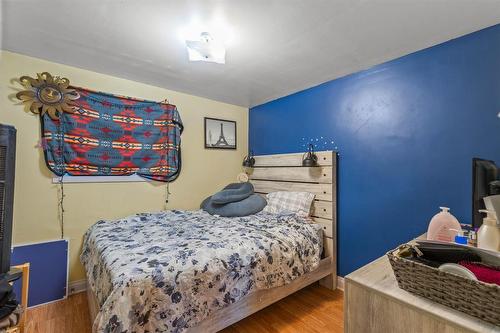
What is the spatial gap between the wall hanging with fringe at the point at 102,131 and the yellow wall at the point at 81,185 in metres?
0.09

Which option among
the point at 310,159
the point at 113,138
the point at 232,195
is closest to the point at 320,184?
the point at 310,159

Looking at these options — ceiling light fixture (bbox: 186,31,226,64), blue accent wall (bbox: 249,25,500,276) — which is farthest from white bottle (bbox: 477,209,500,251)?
ceiling light fixture (bbox: 186,31,226,64)

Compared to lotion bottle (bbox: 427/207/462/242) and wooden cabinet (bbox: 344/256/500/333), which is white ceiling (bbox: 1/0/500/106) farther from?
wooden cabinet (bbox: 344/256/500/333)

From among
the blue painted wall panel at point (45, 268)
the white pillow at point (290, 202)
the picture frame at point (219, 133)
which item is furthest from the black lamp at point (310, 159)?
the blue painted wall panel at point (45, 268)

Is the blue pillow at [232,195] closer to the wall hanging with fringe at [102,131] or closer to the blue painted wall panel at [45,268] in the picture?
the wall hanging with fringe at [102,131]

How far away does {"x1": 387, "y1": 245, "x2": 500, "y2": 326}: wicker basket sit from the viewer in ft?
2.14

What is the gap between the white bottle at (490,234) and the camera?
3.36 feet

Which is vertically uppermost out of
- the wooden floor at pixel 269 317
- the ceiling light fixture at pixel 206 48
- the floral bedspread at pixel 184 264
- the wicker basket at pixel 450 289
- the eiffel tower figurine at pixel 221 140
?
the ceiling light fixture at pixel 206 48

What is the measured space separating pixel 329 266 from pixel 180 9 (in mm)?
2612

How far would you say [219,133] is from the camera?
11.0ft

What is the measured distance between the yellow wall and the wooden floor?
34 cm

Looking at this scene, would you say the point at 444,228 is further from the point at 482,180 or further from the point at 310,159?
the point at 310,159

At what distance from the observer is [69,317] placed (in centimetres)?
189

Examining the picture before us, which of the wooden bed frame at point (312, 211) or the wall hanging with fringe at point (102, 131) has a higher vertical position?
the wall hanging with fringe at point (102, 131)
